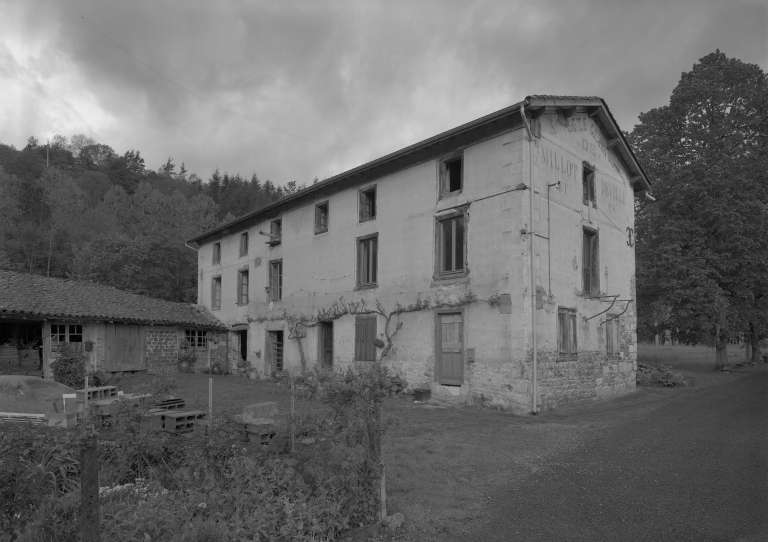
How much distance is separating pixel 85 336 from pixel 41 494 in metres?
17.8

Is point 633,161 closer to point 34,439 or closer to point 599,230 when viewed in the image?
point 599,230

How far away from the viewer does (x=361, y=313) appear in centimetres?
1711

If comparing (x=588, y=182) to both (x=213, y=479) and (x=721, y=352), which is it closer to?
(x=213, y=479)

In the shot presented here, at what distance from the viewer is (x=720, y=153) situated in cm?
2278

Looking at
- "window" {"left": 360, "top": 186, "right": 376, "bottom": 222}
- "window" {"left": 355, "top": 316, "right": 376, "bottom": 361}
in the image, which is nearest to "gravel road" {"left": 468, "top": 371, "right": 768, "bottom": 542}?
"window" {"left": 355, "top": 316, "right": 376, "bottom": 361}

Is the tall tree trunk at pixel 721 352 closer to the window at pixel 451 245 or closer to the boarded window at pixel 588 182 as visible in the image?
the boarded window at pixel 588 182

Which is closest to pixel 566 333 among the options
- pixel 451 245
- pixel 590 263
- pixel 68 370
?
pixel 590 263

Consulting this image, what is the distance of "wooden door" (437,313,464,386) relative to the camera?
14.0m

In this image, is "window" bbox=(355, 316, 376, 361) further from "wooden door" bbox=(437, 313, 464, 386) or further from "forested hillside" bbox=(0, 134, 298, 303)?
"forested hillside" bbox=(0, 134, 298, 303)

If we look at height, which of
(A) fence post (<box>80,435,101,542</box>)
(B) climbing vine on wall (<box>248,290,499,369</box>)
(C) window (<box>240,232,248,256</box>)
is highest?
(C) window (<box>240,232,248,256</box>)

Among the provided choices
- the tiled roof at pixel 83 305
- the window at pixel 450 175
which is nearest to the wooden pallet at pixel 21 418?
the window at pixel 450 175

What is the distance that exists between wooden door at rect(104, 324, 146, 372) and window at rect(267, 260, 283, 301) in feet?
18.5

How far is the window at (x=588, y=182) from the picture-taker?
1588 centimetres

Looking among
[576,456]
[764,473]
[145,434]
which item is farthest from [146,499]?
[764,473]
